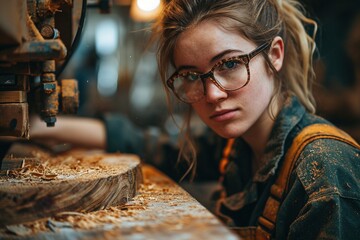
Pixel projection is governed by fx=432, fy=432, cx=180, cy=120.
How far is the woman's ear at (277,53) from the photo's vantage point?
2016 millimetres

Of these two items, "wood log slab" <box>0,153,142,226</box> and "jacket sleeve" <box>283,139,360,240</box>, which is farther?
"jacket sleeve" <box>283,139,360,240</box>

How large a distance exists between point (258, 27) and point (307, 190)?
0.76 meters

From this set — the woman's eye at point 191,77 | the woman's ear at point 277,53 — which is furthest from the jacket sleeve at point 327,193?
the woman's eye at point 191,77

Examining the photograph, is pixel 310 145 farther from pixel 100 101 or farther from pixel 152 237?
pixel 100 101

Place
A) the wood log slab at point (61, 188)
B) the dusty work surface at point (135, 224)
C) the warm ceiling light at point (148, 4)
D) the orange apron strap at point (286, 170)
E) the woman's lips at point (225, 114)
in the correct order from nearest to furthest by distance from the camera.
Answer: the dusty work surface at point (135, 224)
the wood log slab at point (61, 188)
the orange apron strap at point (286, 170)
the woman's lips at point (225, 114)
the warm ceiling light at point (148, 4)

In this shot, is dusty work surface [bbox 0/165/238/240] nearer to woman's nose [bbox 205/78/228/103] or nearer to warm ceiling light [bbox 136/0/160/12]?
woman's nose [bbox 205/78/228/103]

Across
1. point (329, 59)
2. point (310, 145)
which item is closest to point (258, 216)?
point (310, 145)

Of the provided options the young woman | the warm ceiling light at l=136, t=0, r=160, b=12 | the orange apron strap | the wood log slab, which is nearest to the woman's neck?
the young woman

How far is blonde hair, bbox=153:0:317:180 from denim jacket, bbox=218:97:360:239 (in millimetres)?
183

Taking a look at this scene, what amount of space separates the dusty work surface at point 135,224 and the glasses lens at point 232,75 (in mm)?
579

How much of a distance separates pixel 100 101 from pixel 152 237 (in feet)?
18.3

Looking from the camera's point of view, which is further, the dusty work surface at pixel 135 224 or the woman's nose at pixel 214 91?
the woman's nose at pixel 214 91

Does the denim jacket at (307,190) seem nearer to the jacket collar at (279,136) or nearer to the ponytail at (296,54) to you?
the jacket collar at (279,136)

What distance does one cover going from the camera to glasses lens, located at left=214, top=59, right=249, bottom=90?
6.16ft
